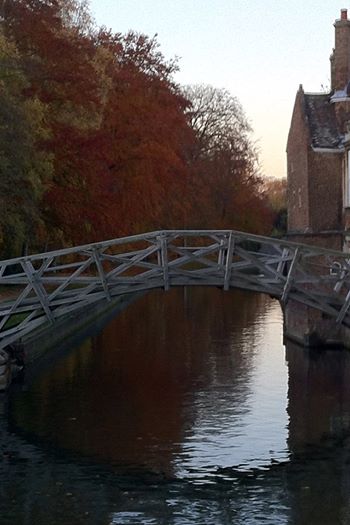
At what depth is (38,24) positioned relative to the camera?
41.5m

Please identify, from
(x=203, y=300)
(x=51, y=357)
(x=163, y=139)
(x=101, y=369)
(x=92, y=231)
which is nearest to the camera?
(x=101, y=369)

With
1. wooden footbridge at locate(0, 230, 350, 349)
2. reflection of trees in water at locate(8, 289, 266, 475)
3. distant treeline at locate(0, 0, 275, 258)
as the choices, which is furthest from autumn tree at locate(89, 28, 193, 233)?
wooden footbridge at locate(0, 230, 350, 349)

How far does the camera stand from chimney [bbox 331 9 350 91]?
4041 centimetres

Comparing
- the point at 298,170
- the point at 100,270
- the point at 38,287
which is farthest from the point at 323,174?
the point at 38,287

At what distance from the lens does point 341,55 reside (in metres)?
40.7

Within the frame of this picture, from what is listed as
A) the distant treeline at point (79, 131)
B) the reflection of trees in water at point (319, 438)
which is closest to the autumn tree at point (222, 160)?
the distant treeline at point (79, 131)

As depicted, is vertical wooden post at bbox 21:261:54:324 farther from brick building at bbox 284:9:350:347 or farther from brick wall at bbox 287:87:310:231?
brick wall at bbox 287:87:310:231

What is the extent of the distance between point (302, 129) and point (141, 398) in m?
15.0

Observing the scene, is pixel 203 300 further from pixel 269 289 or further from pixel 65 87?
pixel 269 289

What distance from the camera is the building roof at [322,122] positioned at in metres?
39.3

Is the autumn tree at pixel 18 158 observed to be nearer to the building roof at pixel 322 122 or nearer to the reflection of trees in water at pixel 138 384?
the reflection of trees in water at pixel 138 384

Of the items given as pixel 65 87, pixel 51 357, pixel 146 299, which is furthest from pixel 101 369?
pixel 146 299

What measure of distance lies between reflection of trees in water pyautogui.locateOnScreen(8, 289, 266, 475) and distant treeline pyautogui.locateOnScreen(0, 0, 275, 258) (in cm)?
441

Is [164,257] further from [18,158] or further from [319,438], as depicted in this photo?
[18,158]
